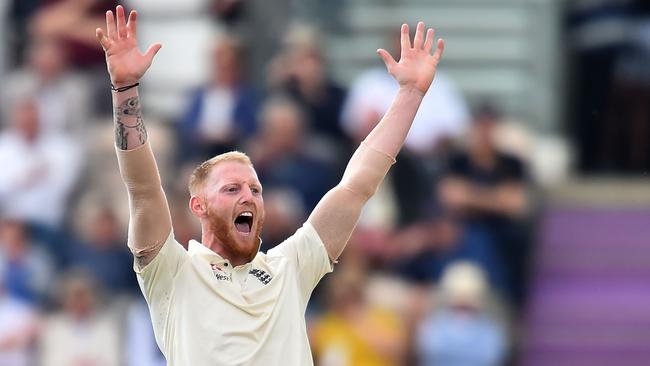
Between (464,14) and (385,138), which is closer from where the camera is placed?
(385,138)

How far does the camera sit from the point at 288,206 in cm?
1285

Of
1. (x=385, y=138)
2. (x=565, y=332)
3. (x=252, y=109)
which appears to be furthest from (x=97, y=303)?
(x=385, y=138)

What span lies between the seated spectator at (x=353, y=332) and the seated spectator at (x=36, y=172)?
229cm

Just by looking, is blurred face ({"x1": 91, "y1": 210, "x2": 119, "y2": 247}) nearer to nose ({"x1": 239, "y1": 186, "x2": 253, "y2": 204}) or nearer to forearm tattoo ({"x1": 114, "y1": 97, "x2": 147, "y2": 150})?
nose ({"x1": 239, "y1": 186, "x2": 253, "y2": 204})

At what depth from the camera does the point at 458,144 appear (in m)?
13.5

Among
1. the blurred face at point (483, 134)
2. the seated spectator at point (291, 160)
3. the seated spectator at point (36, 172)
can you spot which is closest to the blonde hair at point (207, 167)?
the seated spectator at point (291, 160)

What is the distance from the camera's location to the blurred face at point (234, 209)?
682cm

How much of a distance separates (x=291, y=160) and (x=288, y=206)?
0.44 metres

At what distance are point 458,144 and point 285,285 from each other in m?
6.70

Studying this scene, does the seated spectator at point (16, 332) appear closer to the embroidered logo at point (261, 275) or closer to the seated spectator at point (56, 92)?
the seated spectator at point (56, 92)

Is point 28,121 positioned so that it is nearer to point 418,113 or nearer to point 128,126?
point 418,113

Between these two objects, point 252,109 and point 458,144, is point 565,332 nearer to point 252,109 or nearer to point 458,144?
point 458,144

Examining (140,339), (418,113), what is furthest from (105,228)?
(418,113)

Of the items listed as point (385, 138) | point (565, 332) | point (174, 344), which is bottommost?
point (565, 332)
